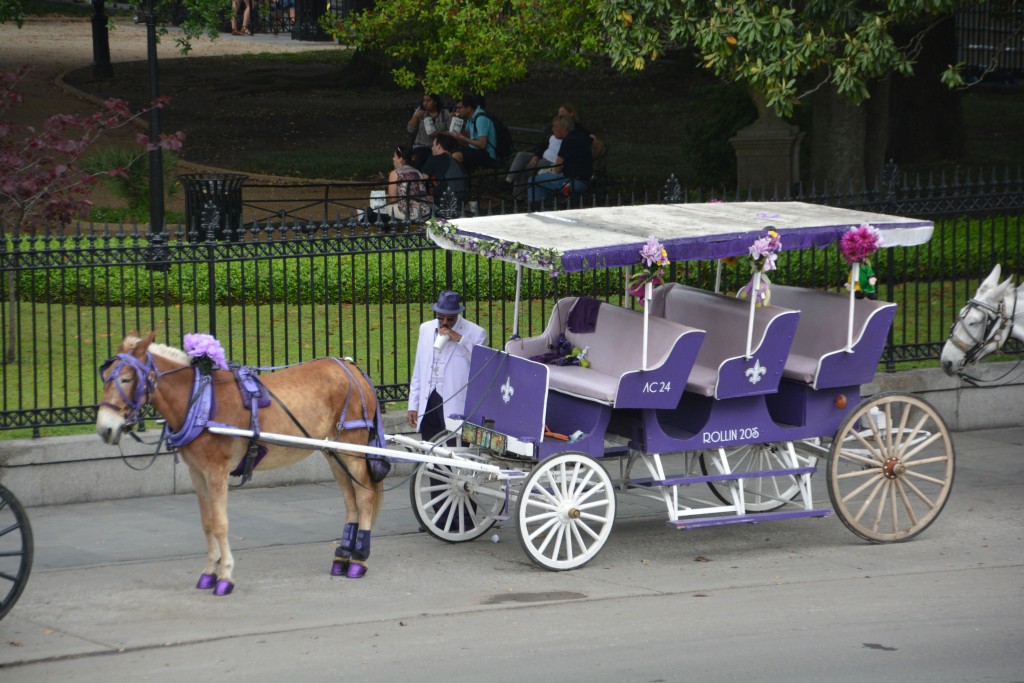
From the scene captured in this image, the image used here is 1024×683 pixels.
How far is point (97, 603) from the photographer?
28.5ft

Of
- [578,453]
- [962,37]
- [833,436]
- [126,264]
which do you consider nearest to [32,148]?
[126,264]

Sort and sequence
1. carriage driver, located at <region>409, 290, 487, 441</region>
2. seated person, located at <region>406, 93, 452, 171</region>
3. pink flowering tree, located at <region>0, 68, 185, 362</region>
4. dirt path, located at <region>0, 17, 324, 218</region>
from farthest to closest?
dirt path, located at <region>0, 17, 324, 218</region>
seated person, located at <region>406, 93, 452, 171</region>
pink flowering tree, located at <region>0, 68, 185, 362</region>
carriage driver, located at <region>409, 290, 487, 441</region>

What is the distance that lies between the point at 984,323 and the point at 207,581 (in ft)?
19.4

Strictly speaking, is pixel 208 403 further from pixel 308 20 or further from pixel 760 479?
pixel 308 20

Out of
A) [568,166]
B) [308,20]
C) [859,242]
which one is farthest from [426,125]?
[308,20]

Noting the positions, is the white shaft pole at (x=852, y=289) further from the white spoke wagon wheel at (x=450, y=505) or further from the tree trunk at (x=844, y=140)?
the tree trunk at (x=844, y=140)

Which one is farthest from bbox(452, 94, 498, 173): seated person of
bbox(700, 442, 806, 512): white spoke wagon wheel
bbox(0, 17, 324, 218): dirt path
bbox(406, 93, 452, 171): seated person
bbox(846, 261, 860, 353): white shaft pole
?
bbox(846, 261, 860, 353): white shaft pole

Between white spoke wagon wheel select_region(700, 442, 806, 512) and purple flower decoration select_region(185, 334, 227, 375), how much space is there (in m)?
3.47

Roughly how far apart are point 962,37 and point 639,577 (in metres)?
31.8

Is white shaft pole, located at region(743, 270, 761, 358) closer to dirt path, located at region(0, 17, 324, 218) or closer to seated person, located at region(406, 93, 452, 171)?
seated person, located at region(406, 93, 452, 171)

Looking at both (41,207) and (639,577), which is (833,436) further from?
(41,207)

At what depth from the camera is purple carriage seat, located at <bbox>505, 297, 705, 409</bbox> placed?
30.1 ft

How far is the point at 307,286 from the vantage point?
50.0 feet

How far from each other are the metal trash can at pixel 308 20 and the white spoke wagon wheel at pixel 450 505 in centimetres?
3662
